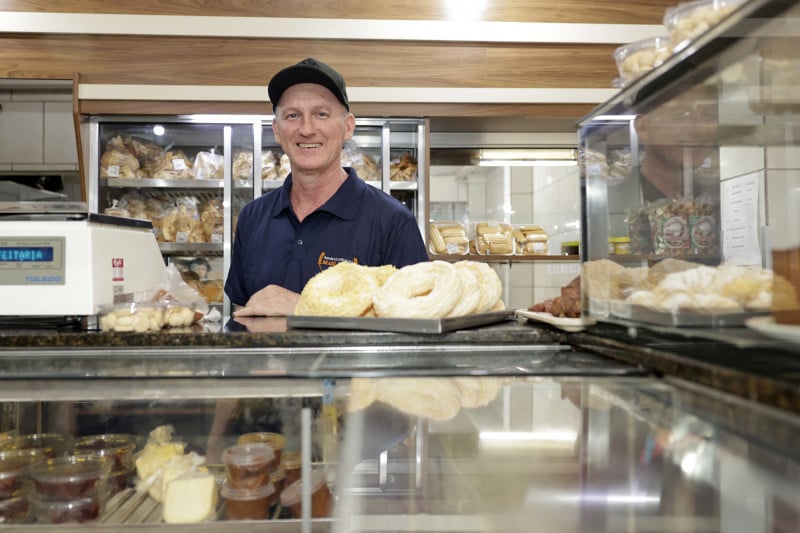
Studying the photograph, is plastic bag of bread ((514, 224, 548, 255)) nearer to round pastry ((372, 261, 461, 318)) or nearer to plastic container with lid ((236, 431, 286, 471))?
round pastry ((372, 261, 461, 318))

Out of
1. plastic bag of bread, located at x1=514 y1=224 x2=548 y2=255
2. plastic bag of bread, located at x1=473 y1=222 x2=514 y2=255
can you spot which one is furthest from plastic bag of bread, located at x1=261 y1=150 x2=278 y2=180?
plastic bag of bread, located at x1=514 y1=224 x2=548 y2=255

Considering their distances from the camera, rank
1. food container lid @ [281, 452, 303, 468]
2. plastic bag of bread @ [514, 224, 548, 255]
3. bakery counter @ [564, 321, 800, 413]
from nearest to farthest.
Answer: bakery counter @ [564, 321, 800, 413]
food container lid @ [281, 452, 303, 468]
plastic bag of bread @ [514, 224, 548, 255]

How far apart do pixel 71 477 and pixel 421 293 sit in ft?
2.24

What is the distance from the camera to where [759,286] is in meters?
0.88

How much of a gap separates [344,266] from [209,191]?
8.30 ft

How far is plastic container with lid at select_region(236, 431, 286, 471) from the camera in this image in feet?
3.06

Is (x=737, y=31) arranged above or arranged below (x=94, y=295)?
above

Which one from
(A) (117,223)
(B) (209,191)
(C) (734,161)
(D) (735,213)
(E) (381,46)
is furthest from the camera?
(B) (209,191)

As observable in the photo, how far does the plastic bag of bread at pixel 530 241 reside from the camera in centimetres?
363

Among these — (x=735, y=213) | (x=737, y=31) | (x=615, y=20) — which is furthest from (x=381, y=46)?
(x=737, y=31)

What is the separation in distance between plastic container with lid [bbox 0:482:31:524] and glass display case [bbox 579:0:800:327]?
38.3 inches

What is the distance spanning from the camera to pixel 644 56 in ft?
4.00

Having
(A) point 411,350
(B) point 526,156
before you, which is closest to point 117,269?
(A) point 411,350

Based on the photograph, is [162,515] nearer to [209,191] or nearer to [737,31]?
[737,31]
